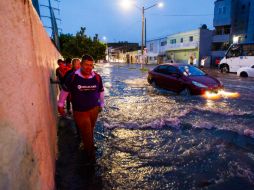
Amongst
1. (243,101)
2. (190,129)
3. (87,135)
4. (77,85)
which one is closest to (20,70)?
(77,85)

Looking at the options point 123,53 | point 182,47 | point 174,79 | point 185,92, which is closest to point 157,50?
point 182,47

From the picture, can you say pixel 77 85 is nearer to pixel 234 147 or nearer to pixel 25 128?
pixel 25 128

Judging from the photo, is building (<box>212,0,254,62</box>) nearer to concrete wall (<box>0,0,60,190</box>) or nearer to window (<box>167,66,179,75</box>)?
window (<box>167,66,179,75</box>)

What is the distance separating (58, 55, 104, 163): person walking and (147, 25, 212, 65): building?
3595 centimetres

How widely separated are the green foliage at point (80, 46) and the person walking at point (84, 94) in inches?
1194

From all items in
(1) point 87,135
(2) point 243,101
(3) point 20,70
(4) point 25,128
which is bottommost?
(2) point 243,101

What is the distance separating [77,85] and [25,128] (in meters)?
1.89

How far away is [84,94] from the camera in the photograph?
4191 mm

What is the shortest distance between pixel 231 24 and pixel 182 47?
10.6m

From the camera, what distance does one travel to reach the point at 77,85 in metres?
4.12

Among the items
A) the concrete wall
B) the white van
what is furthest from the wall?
the concrete wall

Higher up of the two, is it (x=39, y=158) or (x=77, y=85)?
(x=77, y=85)

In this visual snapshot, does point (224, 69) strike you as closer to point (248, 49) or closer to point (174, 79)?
point (248, 49)

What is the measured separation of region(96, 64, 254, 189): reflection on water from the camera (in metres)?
3.93
